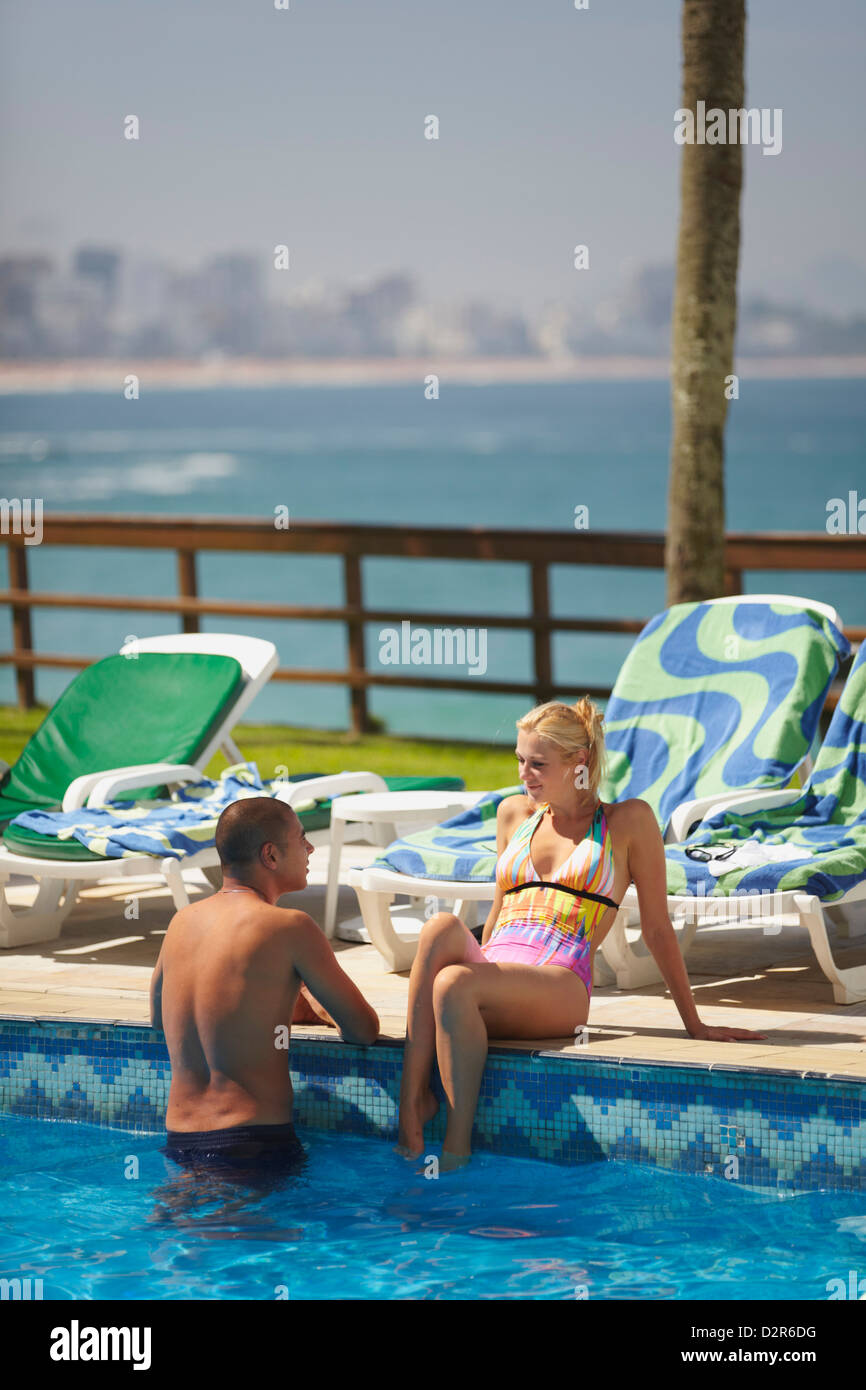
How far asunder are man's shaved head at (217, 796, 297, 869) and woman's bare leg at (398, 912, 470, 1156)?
1.27 feet

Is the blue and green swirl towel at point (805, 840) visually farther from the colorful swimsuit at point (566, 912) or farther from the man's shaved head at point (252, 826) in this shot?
the man's shaved head at point (252, 826)

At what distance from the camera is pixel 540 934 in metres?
3.99

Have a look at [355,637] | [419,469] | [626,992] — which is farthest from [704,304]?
[419,469]

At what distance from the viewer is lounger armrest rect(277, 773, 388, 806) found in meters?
5.59

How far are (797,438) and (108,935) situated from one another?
56.0 metres

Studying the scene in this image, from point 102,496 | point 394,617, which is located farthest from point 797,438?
point 394,617

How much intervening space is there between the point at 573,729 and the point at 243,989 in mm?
938

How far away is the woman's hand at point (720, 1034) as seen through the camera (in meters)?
3.95

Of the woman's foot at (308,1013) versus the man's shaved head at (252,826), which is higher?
the man's shaved head at (252,826)

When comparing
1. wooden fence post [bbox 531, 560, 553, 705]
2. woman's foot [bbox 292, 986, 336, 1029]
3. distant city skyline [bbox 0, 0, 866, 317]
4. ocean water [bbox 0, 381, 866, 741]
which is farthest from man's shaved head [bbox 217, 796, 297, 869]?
distant city skyline [bbox 0, 0, 866, 317]

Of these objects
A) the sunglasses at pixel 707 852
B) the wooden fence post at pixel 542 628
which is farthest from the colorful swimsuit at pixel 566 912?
the wooden fence post at pixel 542 628

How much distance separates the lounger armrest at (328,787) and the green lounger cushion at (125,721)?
547 millimetres

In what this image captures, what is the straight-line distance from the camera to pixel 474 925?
529 centimetres

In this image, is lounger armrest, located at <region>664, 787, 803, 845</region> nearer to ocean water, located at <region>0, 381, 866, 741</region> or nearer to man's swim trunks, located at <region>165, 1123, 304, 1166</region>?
man's swim trunks, located at <region>165, 1123, 304, 1166</region>
